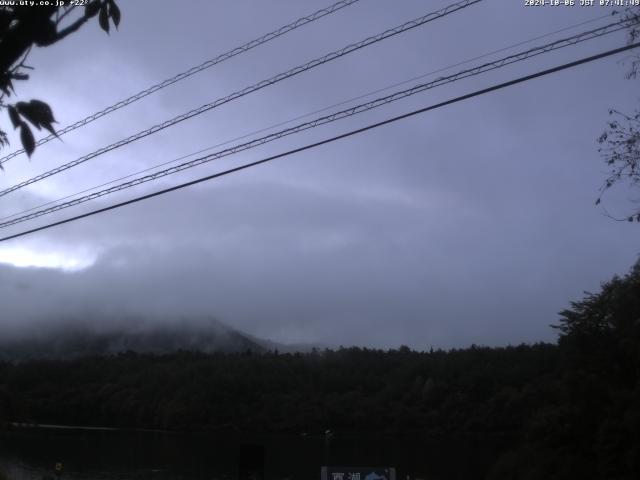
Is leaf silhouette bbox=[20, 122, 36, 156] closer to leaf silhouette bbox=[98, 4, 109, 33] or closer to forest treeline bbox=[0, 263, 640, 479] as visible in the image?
leaf silhouette bbox=[98, 4, 109, 33]

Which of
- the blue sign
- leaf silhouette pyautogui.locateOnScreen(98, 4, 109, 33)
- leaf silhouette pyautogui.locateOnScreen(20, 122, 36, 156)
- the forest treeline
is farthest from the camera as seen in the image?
the forest treeline

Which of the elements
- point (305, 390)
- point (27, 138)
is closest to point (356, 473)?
point (27, 138)

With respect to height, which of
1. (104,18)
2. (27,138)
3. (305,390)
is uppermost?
(305,390)

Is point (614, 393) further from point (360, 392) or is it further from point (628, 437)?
point (360, 392)

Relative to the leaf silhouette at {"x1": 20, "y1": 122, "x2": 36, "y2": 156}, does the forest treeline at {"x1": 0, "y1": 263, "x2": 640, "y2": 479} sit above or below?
above

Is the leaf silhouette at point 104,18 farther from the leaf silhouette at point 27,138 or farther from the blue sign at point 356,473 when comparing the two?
the blue sign at point 356,473

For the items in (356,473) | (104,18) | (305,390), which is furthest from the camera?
(305,390)

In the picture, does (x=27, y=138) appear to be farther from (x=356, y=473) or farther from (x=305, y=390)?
(x=305, y=390)

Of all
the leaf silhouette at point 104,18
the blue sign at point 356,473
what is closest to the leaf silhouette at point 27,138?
the leaf silhouette at point 104,18

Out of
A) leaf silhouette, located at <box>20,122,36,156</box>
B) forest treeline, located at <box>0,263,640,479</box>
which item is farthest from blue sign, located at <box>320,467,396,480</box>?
forest treeline, located at <box>0,263,640,479</box>

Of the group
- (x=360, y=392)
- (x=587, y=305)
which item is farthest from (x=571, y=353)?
(x=360, y=392)

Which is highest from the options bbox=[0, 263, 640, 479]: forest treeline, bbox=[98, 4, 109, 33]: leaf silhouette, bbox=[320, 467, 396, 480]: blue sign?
bbox=[0, 263, 640, 479]: forest treeline

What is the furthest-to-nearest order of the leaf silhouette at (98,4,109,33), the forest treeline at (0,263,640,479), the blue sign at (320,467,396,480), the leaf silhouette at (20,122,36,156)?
the forest treeline at (0,263,640,479), the blue sign at (320,467,396,480), the leaf silhouette at (98,4,109,33), the leaf silhouette at (20,122,36,156)

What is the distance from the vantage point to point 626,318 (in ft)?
104
